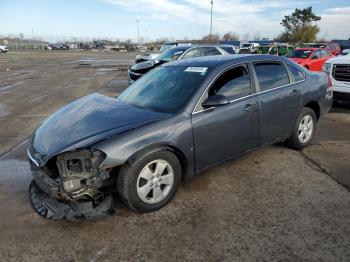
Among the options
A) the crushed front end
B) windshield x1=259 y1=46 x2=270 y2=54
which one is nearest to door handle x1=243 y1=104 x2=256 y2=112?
the crushed front end

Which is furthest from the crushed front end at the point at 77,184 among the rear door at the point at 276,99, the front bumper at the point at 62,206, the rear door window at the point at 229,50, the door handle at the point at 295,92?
the rear door window at the point at 229,50

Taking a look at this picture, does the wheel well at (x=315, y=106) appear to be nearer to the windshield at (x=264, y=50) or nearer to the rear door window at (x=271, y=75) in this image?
the rear door window at (x=271, y=75)

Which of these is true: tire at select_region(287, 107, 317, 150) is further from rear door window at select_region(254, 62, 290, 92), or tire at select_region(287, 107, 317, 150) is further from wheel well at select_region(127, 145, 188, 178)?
wheel well at select_region(127, 145, 188, 178)

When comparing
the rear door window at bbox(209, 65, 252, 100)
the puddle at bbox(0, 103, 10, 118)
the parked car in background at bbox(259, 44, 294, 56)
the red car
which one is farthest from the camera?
the parked car in background at bbox(259, 44, 294, 56)

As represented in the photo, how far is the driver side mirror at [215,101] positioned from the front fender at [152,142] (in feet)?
1.00

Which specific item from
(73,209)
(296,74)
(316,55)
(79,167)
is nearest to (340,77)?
(296,74)

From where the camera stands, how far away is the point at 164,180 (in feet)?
11.8

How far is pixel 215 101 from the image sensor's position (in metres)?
3.82

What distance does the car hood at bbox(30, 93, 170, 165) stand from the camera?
11.0 feet

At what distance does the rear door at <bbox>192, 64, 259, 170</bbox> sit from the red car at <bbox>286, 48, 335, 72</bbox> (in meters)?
10.9

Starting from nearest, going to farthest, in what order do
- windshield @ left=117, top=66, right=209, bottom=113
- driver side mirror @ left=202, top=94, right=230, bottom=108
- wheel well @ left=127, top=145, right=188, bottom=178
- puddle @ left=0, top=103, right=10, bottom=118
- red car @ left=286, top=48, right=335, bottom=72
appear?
1. wheel well @ left=127, top=145, right=188, bottom=178
2. driver side mirror @ left=202, top=94, right=230, bottom=108
3. windshield @ left=117, top=66, right=209, bottom=113
4. puddle @ left=0, top=103, right=10, bottom=118
5. red car @ left=286, top=48, right=335, bottom=72

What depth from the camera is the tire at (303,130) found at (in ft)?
17.0

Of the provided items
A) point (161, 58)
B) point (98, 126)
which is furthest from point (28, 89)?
point (98, 126)

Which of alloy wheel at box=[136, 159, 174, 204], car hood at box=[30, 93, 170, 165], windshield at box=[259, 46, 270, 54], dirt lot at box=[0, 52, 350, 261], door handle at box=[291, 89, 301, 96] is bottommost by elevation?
dirt lot at box=[0, 52, 350, 261]
